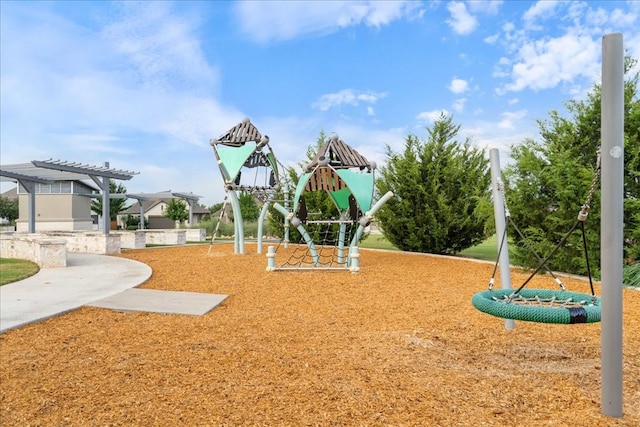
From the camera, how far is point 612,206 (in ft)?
9.62

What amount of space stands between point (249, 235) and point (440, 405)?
2302 centimetres

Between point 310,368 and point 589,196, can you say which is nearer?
point 589,196

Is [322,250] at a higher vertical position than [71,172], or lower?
lower

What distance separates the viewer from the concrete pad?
18.9ft

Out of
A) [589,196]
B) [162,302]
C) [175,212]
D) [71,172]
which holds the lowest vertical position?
[162,302]

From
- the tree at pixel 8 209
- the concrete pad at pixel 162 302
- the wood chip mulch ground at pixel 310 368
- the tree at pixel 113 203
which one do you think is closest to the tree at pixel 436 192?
the wood chip mulch ground at pixel 310 368

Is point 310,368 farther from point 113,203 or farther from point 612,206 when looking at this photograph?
point 113,203

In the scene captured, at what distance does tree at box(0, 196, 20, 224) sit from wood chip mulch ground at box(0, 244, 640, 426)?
51291mm

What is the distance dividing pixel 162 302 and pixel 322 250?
1073 centimetres

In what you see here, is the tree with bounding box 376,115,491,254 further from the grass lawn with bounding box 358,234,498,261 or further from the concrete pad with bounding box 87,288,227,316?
the concrete pad with bounding box 87,288,227,316

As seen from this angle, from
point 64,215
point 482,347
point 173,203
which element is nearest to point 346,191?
point 482,347

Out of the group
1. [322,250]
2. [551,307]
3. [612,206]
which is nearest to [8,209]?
[322,250]

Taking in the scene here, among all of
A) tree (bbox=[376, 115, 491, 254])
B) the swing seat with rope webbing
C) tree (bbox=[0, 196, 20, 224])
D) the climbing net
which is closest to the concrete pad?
the climbing net

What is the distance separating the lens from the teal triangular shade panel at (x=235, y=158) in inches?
518
